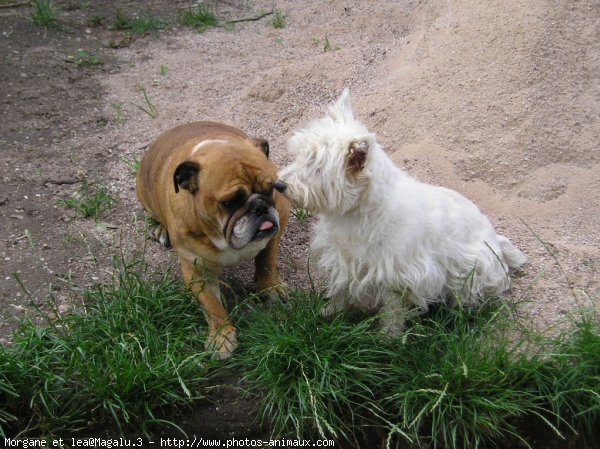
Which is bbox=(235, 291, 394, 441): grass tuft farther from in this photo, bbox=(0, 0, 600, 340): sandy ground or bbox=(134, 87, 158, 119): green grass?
bbox=(134, 87, 158, 119): green grass

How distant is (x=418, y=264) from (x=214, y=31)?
5293 millimetres

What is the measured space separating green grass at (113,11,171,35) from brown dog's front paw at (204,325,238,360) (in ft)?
16.9

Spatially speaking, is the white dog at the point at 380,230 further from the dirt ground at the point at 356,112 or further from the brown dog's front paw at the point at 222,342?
the brown dog's front paw at the point at 222,342

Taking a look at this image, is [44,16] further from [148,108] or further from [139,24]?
[148,108]

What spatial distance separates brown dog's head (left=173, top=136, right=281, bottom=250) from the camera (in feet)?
12.7

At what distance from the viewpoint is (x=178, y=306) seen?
4309 mm

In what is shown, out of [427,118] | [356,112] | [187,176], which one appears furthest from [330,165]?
[356,112]

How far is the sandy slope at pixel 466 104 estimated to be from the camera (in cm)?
488

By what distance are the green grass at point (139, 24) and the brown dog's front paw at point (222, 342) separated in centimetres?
515

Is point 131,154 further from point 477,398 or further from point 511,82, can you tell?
point 477,398

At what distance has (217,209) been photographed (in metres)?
3.94

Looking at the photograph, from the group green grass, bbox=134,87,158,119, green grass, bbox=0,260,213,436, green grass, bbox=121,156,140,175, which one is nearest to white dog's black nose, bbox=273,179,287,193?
green grass, bbox=0,260,213,436

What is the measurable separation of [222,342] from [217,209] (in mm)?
842

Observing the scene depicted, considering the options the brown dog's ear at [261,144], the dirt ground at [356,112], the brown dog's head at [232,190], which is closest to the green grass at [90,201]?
the dirt ground at [356,112]
